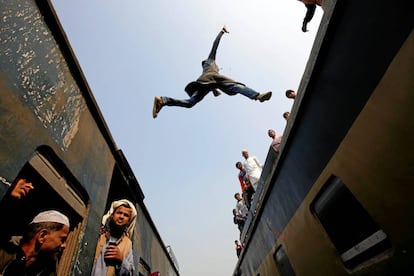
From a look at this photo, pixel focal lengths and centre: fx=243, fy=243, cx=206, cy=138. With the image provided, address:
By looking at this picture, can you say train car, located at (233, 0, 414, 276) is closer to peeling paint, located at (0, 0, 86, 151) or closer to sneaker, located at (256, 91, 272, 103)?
sneaker, located at (256, 91, 272, 103)

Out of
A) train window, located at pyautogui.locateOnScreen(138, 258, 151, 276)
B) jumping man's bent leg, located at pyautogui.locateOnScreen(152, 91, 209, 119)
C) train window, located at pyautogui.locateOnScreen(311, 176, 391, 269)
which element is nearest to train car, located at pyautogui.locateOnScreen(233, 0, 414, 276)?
train window, located at pyautogui.locateOnScreen(311, 176, 391, 269)

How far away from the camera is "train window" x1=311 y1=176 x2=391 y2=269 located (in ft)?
8.13

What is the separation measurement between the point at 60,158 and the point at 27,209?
0.90 meters

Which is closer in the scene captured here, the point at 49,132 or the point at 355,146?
the point at 355,146

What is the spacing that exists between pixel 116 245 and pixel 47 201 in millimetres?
991

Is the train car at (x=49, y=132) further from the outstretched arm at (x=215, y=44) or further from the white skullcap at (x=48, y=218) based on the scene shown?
the outstretched arm at (x=215, y=44)

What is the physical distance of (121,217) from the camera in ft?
10.3

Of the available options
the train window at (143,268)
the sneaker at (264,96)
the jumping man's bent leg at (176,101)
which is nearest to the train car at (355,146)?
the sneaker at (264,96)

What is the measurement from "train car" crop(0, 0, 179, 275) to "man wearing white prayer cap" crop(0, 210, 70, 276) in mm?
400

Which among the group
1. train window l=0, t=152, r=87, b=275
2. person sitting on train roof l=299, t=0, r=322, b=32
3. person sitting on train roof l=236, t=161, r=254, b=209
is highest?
person sitting on train roof l=299, t=0, r=322, b=32

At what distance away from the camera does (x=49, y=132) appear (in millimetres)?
2746

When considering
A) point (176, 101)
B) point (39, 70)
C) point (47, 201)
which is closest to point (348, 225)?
point (47, 201)

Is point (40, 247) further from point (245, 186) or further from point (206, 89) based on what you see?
point (245, 186)

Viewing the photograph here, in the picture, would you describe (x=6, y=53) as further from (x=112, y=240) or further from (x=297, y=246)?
(x=297, y=246)
